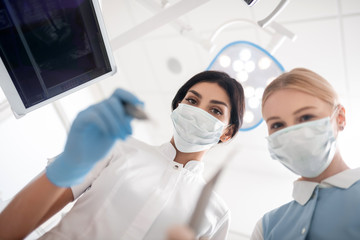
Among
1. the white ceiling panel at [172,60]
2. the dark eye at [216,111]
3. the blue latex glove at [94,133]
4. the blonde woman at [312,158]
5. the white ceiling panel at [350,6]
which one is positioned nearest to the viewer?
the blue latex glove at [94,133]

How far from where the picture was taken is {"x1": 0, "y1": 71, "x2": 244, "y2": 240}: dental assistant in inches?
30.1

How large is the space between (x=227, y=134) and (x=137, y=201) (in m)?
0.71

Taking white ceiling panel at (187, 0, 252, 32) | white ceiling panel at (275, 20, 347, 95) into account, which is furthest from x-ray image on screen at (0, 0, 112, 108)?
white ceiling panel at (275, 20, 347, 95)

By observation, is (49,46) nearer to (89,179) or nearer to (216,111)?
(89,179)

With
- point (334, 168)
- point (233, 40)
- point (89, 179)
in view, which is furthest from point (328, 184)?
point (233, 40)

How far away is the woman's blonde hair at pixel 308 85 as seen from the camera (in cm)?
98

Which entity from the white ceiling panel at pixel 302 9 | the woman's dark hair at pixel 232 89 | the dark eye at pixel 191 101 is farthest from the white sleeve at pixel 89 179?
the white ceiling panel at pixel 302 9

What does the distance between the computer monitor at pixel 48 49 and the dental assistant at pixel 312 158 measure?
35.0 inches

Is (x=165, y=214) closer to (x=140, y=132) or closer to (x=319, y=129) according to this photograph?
(x=319, y=129)

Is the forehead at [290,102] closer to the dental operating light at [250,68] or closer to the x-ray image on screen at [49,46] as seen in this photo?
the dental operating light at [250,68]

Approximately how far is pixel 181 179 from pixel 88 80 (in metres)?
0.71

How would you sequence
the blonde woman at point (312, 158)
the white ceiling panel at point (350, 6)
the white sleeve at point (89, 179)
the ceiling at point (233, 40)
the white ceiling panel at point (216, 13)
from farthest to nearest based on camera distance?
the white ceiling panel at point (216, 13), the ceiling at point (233, 40), the white ceiling panel at point (350, 6), the white sleeve at point (89, 179), the blonde woman at point (312, 158)

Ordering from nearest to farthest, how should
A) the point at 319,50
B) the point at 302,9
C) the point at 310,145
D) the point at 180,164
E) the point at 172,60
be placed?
the point at 310,145
the point at 180,164
the point at 302,9
the point at 319,50
the point at 172,60

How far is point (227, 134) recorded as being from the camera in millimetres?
1478
